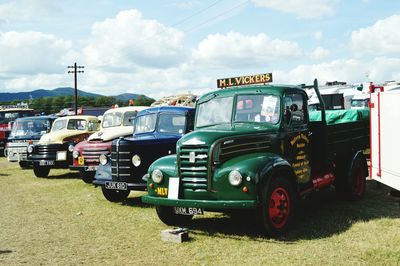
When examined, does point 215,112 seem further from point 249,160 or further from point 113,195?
point 113,195

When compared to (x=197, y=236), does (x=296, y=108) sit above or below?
above

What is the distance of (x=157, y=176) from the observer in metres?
7.59

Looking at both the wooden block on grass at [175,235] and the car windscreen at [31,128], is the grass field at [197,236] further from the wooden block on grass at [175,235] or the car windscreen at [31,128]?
the car windscreen at [31,128]

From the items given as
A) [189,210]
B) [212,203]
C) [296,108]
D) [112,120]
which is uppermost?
[296,108]

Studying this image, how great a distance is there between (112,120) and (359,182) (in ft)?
24.2

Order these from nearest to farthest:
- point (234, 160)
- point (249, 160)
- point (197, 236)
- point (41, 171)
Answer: point (249, 160) < point (234, 160) < point (197, 236) < point (41, 171)

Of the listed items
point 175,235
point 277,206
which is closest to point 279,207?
point 277,206

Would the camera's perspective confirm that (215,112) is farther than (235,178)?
Yes

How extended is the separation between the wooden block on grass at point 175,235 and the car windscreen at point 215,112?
1.93 metres

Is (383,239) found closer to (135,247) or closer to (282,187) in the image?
(282,187)

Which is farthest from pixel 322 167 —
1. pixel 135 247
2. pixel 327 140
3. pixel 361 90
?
pixel 361 90

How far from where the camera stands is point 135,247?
22.4ft

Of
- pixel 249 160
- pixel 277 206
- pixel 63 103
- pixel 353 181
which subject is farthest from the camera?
pixel 63 103

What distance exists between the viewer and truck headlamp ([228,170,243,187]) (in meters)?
6.62
